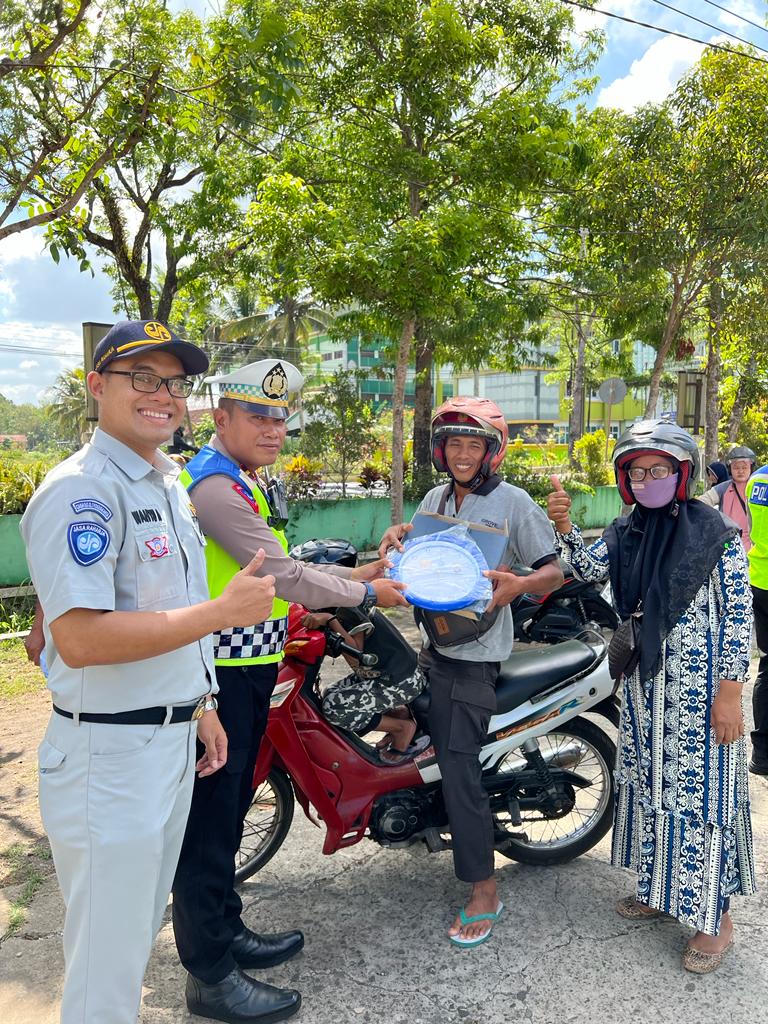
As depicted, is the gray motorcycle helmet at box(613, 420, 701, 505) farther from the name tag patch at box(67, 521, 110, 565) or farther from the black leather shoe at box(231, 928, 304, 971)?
the black leather shoe at box(231, 928, 304, 971)

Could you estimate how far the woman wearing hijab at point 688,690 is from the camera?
2586mm

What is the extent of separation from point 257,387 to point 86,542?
94 centimetres

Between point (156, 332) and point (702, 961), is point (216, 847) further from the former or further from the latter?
point (702, 961)

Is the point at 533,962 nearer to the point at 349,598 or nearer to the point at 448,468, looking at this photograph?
the point at 349,598

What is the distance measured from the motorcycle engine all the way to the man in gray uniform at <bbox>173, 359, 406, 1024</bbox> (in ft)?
2.08

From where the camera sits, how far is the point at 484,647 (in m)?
2.88

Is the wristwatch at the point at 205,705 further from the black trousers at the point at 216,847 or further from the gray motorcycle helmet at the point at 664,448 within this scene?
the gray motorcycle helmet at the point at 664,448

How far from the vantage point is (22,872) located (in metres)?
3.26

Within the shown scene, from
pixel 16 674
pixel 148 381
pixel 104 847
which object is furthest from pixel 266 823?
pixel 16 674

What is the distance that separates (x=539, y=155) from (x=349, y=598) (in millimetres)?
7555

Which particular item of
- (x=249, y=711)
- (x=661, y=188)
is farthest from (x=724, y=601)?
(x=661, y=188)

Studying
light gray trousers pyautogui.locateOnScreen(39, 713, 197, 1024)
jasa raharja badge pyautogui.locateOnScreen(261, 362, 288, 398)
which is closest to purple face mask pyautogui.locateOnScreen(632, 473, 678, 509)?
jasa raharja badge pyautogui.locateOnScreen(261, 362, 288, 398)

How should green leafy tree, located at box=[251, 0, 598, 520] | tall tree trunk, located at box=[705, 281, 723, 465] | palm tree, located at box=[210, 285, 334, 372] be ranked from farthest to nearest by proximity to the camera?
1. palm tree, located at box=[210, 285, 334, 372]
2. tall tree trunk, located at box=[705, 281, 723, 465]
3. green leafy tree, located at box=[251, 0, 598, 520]

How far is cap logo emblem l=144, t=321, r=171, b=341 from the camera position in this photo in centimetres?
186
